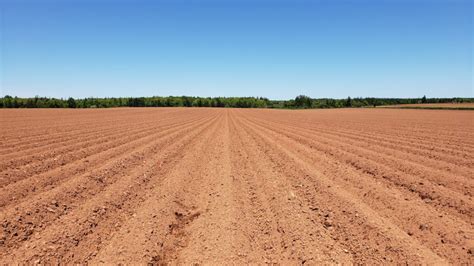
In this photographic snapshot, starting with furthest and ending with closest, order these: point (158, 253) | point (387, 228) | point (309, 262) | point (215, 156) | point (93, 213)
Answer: point (215, 156) < point (93, 213) < point (387, 228) < point (158, 253) < point (309, 262)

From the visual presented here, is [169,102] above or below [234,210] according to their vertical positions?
above

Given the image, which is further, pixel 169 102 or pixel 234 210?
pixel 169 102

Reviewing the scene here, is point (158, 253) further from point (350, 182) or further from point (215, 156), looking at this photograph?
point (215, 156)

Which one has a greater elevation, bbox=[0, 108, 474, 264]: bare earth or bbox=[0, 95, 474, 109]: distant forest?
bbox=[0, 95, 474, 109]: distant forest

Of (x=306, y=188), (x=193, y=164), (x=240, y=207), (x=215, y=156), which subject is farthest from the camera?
(x=215, y=156)

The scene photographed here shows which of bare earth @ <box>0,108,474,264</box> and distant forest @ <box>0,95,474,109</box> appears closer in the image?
bare earth @ <box>0,108,474,264</box>

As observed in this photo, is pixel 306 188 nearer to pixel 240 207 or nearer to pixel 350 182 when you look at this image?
pixel 350 182

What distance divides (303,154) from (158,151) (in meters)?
5.80

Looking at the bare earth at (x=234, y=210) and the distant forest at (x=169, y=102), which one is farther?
the distant forest at (x=169, y=102)

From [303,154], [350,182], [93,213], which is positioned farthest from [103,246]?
[303,154]

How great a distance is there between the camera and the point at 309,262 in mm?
3451

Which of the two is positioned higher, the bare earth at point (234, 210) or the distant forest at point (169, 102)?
the distant forest at point (169, 102)

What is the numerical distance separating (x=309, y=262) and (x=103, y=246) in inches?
116

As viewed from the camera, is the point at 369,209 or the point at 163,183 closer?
the point at 369,209
